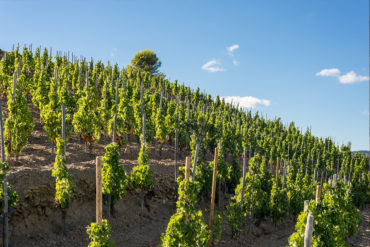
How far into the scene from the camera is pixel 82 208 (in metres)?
15.4

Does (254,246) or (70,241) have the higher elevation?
(70,241)

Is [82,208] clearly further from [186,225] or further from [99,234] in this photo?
[186,225]

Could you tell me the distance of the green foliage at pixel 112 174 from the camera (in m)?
14.7

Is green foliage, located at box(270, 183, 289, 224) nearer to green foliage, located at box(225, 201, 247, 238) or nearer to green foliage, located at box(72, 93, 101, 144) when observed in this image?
green foliage, located at box(225, 201, 247, 238)

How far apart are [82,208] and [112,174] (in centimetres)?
288

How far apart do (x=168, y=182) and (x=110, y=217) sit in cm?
548

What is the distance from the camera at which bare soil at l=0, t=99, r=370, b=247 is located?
13.1 meters

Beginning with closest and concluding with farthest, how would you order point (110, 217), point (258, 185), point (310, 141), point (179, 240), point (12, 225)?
point (179, 240), point (12, 225), point (110, 217), point (258, 185), point (310, 141)

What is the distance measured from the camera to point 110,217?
15.9 m

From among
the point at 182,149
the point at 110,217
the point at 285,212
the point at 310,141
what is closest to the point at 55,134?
the point at 110,217

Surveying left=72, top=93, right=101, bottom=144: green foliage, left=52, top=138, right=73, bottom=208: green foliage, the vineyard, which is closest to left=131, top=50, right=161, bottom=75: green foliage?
the vineyard

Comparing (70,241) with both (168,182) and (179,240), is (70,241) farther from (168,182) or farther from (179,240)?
(168,182)

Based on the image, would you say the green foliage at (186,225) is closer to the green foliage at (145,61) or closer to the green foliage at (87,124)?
the green foliage at (87,124)

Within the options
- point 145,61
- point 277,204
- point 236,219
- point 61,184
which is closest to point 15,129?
point 61,184
